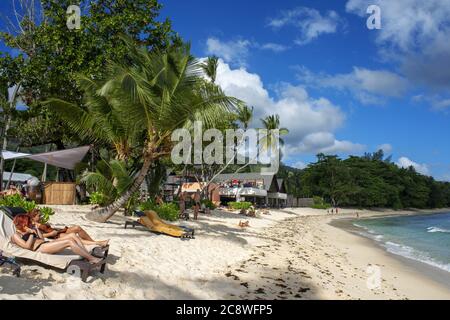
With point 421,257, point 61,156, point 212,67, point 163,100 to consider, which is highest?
point 212,67

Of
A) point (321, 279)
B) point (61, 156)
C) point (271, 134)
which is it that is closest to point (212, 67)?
point (271, 134)

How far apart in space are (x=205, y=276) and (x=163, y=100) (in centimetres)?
549

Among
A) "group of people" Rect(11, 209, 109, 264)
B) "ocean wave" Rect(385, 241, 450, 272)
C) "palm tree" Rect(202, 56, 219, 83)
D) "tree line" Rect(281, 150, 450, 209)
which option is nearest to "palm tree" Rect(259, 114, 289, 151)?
"palm tree" Rect(202, 56, 219, 83)

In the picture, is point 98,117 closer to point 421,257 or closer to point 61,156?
point 61,156

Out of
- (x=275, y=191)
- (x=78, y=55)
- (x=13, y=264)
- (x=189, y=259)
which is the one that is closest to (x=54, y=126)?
(x=78, y=55)

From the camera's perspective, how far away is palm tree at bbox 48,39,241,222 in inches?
420

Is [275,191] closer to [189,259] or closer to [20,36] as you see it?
[20,36]

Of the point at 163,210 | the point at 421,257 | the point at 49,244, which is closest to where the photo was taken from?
the point at 49,244

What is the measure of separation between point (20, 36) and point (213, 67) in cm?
1505

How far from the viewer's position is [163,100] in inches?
420

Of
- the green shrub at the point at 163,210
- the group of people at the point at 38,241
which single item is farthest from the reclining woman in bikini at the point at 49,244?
the green shrub at the point at 163,210

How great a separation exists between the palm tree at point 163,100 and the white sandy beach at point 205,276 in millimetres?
2676

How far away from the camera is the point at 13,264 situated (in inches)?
202

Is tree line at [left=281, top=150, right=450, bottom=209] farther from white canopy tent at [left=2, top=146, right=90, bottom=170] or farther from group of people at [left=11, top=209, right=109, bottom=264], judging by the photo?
group of people at [left=11, top=209, right=109, bottom=264]
